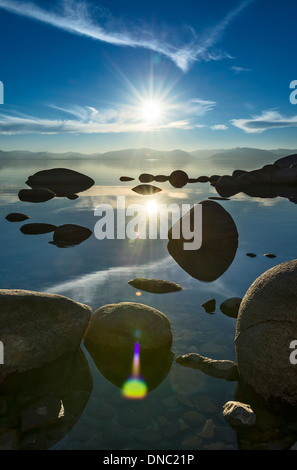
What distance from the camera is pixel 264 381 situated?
4.79m

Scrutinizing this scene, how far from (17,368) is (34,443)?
1.29 meters

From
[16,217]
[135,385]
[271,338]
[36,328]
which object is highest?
[16,217]

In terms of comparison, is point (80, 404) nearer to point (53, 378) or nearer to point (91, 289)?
point (53, 378)

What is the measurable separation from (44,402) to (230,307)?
428cm

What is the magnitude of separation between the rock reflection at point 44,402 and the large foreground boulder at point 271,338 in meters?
2.25

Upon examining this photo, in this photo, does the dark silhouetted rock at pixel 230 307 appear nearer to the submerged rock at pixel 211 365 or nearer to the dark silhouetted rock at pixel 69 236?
the submerged rock at pixel 211 365

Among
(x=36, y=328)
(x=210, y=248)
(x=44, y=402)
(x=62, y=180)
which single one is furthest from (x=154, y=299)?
(x=62, y=180)

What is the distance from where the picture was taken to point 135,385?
531 cm

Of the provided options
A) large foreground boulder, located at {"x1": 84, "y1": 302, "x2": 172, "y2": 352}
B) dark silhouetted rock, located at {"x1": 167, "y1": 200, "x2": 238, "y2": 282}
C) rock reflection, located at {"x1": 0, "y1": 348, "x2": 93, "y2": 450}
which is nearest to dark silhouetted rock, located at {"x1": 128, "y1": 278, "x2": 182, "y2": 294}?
dark silhouetted rock, located at {"x1": 167, "y1": 200, "x2": 238, "y2": 282}

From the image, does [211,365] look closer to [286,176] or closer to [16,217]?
[16,217]

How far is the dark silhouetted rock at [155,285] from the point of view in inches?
349
